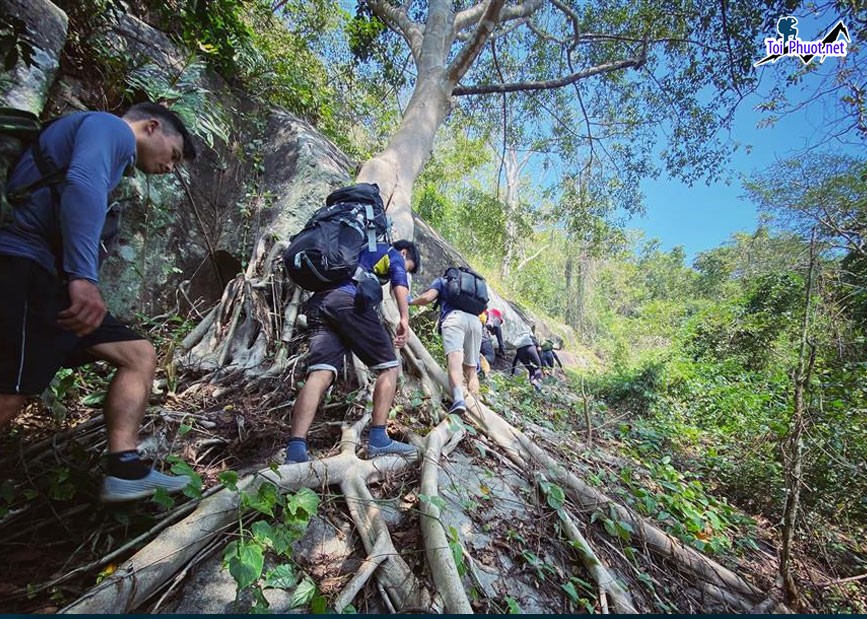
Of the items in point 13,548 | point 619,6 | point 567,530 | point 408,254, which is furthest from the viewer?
point 619,6

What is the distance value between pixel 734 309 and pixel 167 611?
1437 cm

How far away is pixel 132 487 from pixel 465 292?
9.82 feet

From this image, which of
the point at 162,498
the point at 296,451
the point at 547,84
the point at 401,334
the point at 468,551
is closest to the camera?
the point at 162,498

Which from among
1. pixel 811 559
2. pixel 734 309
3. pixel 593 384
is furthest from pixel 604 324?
pixel 811 559

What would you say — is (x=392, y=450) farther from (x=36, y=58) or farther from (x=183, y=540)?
(x=36, y=58)

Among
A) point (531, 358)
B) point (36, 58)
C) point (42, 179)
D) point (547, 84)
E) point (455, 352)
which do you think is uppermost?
point (547, 84)

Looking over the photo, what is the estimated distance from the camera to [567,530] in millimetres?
2350

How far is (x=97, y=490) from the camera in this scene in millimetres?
1862

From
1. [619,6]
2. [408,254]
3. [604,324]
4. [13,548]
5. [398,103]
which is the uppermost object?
[619,6]

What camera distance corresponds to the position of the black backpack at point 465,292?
407 centimetres

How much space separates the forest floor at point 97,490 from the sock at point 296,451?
312 mm

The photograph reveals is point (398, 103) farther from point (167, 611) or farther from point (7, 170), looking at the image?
point (167, 611)

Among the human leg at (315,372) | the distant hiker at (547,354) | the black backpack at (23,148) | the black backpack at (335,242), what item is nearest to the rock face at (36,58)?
the black backpack at (23,148)

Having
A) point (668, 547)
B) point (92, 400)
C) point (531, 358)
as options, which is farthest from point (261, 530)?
point (531, 358)
